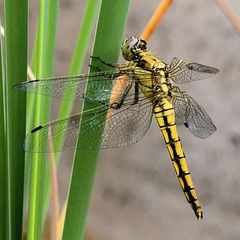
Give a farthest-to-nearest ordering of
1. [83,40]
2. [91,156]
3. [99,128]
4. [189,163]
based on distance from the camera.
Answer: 1. [189,163]
2. [83,40]
3. [99,128]
4. [91,156]

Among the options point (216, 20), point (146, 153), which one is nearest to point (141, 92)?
point (216, 20)

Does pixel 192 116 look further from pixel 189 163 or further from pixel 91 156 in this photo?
pixel 189 163

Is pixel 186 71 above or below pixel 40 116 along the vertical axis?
above

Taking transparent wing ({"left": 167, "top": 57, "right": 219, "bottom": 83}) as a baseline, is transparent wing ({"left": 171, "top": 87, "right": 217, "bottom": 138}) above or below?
below

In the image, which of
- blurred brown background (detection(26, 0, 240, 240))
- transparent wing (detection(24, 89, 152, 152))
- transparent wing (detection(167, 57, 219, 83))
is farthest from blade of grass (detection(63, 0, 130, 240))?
blurred brown background (detection(26, 0, 240, 240))

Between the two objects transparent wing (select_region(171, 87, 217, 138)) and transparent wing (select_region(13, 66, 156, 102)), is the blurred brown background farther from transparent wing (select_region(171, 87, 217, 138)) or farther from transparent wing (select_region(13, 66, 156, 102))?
transparent wing (select_region(13, 66, 156, 102))

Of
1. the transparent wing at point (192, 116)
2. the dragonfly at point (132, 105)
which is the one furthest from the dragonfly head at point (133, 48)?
the transparent wing at point (192, 116)

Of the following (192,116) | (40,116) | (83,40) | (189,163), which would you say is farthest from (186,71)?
(189,163)

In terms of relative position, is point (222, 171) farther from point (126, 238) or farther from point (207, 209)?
point (126, 238)
